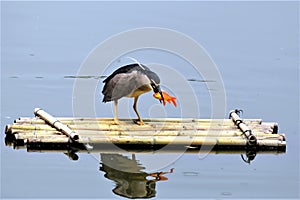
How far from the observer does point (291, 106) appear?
8.88m

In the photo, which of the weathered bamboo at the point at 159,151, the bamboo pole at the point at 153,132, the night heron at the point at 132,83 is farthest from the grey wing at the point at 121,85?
the weathered bamboo at the point at 159,151

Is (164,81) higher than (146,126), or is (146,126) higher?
(164,81)

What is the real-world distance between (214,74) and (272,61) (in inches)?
51.2

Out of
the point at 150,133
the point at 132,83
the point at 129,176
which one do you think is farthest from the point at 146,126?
the point at 129,176

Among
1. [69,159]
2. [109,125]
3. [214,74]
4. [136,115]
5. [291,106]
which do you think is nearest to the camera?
[69,159]

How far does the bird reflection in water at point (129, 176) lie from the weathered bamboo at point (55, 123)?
348 millimetres

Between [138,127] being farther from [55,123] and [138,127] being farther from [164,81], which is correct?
[164,81]

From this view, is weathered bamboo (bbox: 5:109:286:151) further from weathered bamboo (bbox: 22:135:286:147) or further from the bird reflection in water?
the bird reflection in water

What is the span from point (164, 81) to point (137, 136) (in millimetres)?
2136

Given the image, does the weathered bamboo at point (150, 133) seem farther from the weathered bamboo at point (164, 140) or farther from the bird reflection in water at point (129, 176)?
the bird reflection in water at point (129, 176)

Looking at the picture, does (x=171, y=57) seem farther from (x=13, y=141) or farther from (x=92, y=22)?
(x=13, y=141)

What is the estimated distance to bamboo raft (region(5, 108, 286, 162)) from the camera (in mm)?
7141

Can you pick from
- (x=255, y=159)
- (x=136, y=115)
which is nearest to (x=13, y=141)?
(x=136, y=115)

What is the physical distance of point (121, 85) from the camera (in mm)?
7457
